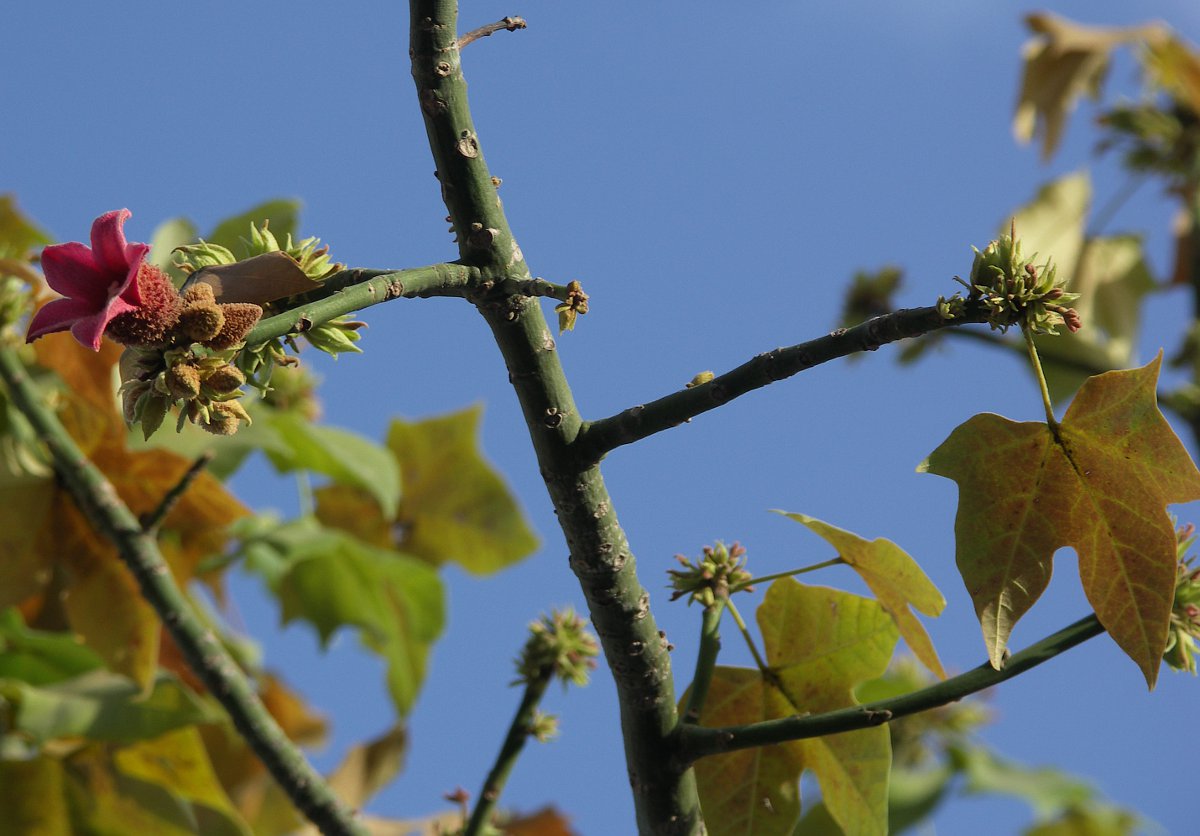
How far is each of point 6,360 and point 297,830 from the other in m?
0.93

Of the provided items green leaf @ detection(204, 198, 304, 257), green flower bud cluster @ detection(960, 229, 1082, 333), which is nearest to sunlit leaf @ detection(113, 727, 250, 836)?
green leaf @ detection(204, 198, 304, 257)

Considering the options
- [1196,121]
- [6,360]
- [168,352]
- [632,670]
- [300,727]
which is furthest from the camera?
[1196,121]

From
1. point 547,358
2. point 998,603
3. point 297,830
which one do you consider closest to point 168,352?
point 547,358

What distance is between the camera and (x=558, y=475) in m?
0.90

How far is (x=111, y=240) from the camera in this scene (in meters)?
0.67

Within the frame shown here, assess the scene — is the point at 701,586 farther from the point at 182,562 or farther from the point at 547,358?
the point at 182,562

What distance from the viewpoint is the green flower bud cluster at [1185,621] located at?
99cm

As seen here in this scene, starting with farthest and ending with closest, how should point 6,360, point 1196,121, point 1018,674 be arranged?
point 1196,121
point 6,360
point 1018,674

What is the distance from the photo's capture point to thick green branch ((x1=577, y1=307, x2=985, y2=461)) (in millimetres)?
714

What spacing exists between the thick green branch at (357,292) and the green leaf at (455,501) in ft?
4.53

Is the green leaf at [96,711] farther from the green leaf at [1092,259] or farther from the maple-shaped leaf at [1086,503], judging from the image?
the green leaf at [1092,259]

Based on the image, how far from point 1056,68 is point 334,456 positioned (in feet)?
6.43

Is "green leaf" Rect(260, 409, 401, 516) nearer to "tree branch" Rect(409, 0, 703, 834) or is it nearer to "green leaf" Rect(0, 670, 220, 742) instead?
"green leaf" Rect(0, 670, 220, 742)

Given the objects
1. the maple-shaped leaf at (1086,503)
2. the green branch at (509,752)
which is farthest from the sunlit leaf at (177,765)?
the maple-shaped leaf at (1086,503)
